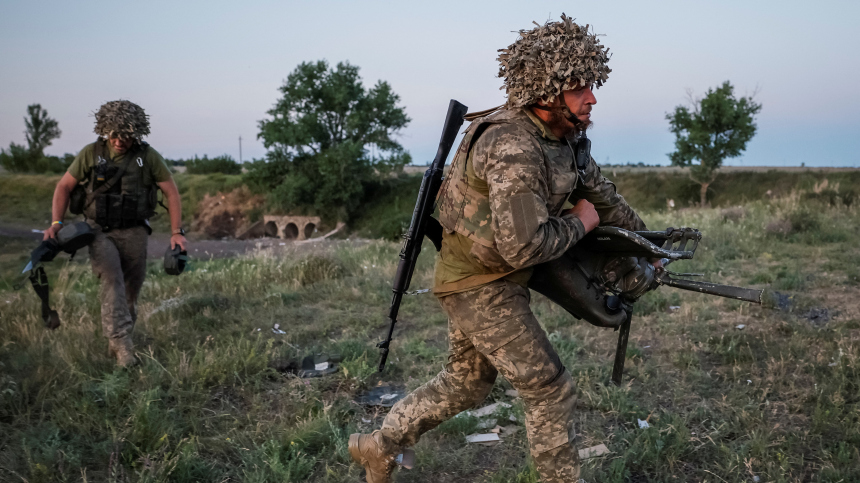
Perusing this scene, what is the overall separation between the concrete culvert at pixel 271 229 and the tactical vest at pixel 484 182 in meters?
43.7

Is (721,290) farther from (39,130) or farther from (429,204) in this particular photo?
(39,130)

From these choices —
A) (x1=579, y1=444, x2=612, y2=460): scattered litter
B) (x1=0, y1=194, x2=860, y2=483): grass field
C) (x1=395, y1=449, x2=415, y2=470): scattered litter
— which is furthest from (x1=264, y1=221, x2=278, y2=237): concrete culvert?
(x1=395, y1=449, x2=415, y2=470): scattered litter

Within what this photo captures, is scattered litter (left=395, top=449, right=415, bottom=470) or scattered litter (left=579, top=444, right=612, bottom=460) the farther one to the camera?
scattered litter (left=579, top=444, right=612, bottom=460)

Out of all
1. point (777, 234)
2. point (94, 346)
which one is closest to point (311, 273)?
point (94, 346)

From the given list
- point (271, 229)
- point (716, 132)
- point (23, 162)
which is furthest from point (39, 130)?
point (716, 132)

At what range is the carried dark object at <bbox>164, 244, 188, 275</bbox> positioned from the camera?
5.20 metres

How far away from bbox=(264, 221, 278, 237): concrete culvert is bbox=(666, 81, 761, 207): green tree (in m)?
28.5

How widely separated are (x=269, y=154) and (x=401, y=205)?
38.2 ft

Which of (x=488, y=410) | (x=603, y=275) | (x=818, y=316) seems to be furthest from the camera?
(x=818, y=316)

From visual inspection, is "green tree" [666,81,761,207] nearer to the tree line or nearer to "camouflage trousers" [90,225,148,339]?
the tree line

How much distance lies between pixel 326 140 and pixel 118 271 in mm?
43089

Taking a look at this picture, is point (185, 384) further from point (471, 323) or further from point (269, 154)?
point (269, 154)

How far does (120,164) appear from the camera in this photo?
16.5 ft

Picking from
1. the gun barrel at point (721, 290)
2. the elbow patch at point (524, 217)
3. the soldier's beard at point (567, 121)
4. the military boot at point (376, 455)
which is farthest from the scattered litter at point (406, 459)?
the soldier's beard at point (567, 121)
